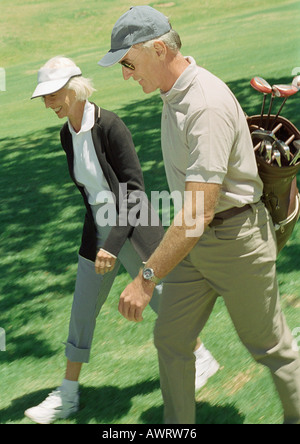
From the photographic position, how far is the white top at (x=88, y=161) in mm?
4324

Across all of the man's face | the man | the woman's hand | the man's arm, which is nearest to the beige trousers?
the man

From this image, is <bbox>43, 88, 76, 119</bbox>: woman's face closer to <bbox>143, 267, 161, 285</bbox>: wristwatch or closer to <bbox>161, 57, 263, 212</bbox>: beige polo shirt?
<bbox>161, 57, 263, 212</bbox>: beige polo shirt

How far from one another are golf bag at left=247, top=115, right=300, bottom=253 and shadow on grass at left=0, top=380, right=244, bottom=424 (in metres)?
1.19

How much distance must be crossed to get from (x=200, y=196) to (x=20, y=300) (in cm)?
395

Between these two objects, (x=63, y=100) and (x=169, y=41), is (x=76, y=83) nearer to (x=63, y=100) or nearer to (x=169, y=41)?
(x=63, y=100)

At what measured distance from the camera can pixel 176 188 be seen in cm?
357

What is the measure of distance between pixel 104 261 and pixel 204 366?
1.05 metres

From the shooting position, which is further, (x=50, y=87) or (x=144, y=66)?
(x=50, y=87)

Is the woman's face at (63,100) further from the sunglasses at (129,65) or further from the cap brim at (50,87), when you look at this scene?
the sunglasses at (129,65)

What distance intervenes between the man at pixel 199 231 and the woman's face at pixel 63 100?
902 mm

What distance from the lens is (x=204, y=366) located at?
484 centimetres

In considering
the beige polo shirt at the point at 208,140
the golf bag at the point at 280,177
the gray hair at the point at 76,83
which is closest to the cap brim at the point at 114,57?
the beige polo shirt at the point at 208,140

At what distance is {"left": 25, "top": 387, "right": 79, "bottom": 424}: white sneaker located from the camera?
4.63 m

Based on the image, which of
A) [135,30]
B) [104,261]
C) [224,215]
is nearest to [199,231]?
[224,215]
